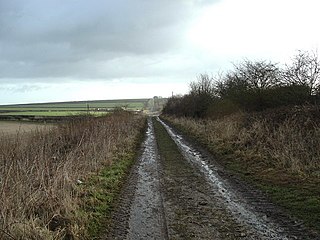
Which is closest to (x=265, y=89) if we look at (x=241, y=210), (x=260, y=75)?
(x=260, y=75)

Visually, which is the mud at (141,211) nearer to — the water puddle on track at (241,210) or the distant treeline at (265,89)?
the water puddle on track at (241,210)

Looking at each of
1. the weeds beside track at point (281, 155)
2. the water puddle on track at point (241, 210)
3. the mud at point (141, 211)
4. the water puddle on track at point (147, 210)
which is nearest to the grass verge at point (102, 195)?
the mud at point (141, 211)

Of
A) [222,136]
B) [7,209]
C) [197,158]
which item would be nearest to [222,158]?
[197,158]

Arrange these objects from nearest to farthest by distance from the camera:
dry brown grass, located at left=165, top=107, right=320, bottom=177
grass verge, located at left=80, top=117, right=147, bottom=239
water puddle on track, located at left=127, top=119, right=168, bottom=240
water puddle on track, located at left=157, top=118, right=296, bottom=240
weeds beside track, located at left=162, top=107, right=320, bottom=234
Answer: water puddle on track, located at left=157, top=118, right=296, bottom=240, water puddle on track, located at left=127, top=119, right=168, bottom=240, grass verge, located at left=80, top=117, right=147, bottom=239, weeds beside track, located at left=162, top=107, right=320, bottom=234, dry brown grass, located at left=165, top=107, right=320, bottom=177

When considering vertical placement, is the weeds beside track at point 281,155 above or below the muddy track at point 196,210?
above

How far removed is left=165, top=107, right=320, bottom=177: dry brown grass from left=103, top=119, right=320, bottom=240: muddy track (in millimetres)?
2108

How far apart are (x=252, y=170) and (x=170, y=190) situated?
12.8 feet

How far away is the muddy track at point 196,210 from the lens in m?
6.20

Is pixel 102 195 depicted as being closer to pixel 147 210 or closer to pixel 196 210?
pixel 147 210

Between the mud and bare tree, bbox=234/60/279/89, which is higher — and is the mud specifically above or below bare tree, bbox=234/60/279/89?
below

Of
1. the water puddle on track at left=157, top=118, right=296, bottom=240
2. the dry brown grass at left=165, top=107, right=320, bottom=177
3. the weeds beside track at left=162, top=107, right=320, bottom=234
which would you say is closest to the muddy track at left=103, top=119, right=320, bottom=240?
the water puddle on track at left=157, top=118, right=296, bottom=240

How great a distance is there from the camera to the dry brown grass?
1151cm

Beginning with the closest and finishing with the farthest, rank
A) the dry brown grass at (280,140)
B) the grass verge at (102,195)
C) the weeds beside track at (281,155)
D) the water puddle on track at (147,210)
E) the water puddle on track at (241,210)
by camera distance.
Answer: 1. the water puddle on track at (241,210)
2. the water puddle on track at (147,210)
3. the grass verge at (102,195)
4. the weeds beside track at (281,155)
5. the dry brown grass at (280,140)

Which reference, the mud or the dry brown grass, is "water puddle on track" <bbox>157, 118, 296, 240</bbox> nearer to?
the mud
